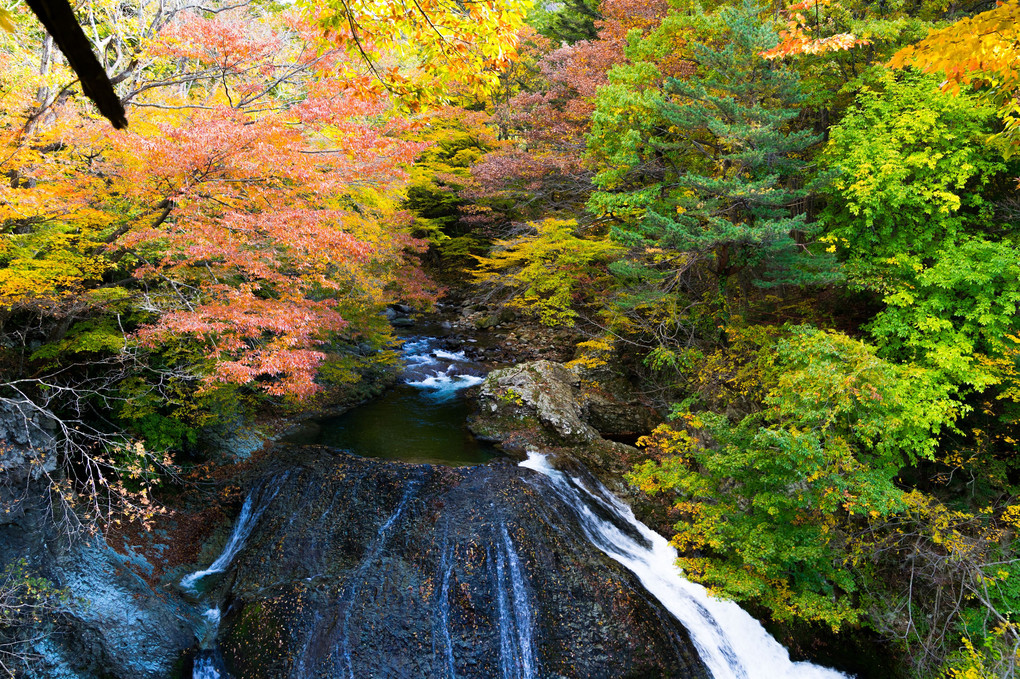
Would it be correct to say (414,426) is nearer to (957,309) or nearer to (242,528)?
(242,528)

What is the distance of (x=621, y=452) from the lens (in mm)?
10883

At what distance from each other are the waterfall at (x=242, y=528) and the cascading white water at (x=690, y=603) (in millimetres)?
4867

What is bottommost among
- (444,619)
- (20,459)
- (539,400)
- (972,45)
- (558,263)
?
(444,619)

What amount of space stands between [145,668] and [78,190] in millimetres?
6485

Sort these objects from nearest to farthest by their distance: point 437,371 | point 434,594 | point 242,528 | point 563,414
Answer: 1. point 434,594
2. point 242,528
3. point 563,414
4. point 437,371

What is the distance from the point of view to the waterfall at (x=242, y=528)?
7.46 m

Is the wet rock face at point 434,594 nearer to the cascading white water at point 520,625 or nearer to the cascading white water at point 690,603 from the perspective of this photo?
the cascading white water at point 520,625

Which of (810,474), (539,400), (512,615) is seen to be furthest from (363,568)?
(810,474)

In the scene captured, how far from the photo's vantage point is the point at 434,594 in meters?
6.74

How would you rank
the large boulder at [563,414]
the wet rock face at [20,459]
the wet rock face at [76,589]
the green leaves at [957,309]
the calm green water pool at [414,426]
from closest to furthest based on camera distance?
1. the wet rock face at [76,589]
2. the wet rock face at [20,459]
3. the green leaves at [957,309]
4. the calm green water pool at [414,426]
5. the large boulder at [563,414]

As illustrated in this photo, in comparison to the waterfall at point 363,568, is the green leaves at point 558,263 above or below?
above

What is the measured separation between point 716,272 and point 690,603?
6.50 metres

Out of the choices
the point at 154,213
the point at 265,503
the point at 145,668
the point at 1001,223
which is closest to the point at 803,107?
the point at 1001,223

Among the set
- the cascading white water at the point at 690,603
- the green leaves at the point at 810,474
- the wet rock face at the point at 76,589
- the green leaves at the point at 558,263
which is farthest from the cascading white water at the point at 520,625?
the green leaves at the point at 558,263
